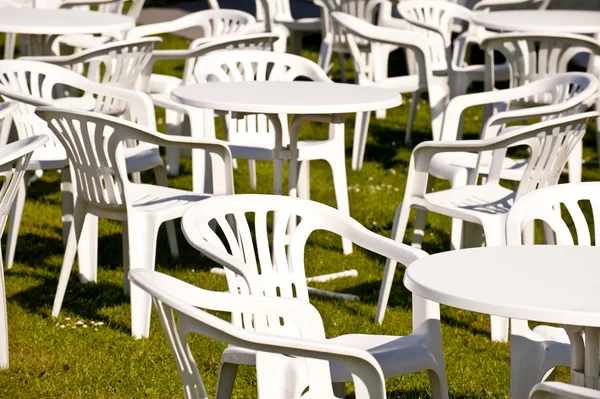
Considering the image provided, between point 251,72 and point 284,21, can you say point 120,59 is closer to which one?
point 251,72

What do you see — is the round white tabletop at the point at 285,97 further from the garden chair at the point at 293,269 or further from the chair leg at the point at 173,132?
the chair leg at the point at 173,132

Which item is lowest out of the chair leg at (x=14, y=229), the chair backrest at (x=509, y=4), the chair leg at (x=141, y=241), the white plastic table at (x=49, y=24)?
the chair leg at (x=14, y=229)

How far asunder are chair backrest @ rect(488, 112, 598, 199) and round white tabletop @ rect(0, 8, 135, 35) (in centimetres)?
330

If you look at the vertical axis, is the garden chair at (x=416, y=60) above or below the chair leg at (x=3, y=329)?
above

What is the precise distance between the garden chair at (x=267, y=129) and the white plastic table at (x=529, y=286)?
10.1 ft

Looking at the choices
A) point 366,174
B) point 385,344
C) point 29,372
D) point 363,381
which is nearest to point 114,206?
point 29,372

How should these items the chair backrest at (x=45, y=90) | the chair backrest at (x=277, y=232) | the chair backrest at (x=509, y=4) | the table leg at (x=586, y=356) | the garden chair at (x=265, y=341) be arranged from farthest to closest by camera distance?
the chair backrest at (x=509, y=4)
the chair backrest at (x=45, y=90)
the chair backrest at (x=277, y=232)
the table leg at (x=586, y=356)
the garden chair at (x=265, y=341)

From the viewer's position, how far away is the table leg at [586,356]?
8.50ft

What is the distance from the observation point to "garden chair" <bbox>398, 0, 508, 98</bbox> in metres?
7.79

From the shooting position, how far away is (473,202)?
4883 millimetres

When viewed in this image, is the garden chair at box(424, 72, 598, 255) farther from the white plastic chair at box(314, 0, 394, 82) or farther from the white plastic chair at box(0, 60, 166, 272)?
the white plastic chair at box(314, 0, 394, 82)

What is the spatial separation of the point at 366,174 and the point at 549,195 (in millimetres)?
4700

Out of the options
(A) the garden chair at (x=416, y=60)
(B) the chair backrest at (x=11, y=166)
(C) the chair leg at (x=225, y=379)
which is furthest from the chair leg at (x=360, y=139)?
(C) the chair leg at (x=225, y=379)

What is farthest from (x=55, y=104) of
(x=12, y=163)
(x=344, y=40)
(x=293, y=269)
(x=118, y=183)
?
(x=344, y=40)
